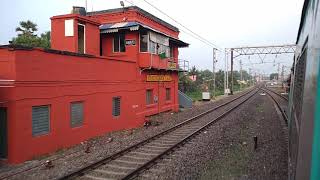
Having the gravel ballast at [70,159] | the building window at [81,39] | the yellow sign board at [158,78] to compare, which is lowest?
the gravel ballast at [70,159]

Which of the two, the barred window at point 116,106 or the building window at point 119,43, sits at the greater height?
the building window at point 119,43

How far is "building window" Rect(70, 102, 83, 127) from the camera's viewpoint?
13672mm

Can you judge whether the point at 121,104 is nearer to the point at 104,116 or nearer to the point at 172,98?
the point at 104,116

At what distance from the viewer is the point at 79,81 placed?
1415 centimetres

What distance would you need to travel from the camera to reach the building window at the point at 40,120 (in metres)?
11.4

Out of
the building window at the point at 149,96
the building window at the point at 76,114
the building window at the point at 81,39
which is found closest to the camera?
the building window at the point at 76,114

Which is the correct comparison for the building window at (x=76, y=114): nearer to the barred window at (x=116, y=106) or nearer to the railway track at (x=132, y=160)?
the railway track at (x=132, y=160)

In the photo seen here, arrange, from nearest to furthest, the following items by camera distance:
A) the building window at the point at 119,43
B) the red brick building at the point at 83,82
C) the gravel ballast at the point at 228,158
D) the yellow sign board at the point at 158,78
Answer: the gravel ballast at the point at 228,158 < the red brick building at the point at 83,82 < the building window at the point at 119,43 < the yellow sign board at the point at 158,78

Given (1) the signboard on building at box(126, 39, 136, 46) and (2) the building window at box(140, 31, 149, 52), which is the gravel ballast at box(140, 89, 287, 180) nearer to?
(2) the building window at box(140, 31, 149, 52)

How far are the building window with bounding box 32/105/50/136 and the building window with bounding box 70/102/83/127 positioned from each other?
1.61 meters

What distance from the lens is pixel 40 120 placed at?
38.3 feet

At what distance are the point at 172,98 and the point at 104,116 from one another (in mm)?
12040

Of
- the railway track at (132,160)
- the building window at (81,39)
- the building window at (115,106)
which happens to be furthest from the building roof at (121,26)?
the railway track at (132,160)

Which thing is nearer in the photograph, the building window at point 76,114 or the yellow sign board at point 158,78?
the building window at point 76,114
